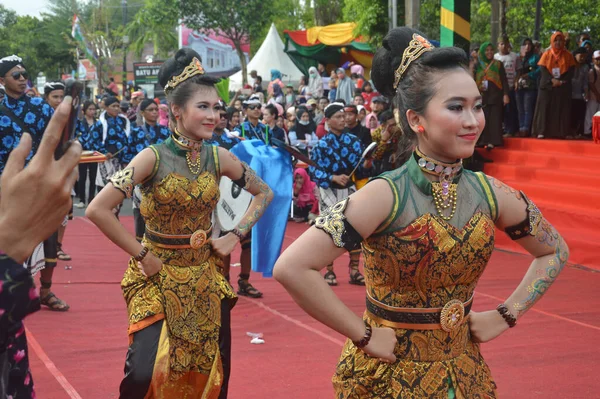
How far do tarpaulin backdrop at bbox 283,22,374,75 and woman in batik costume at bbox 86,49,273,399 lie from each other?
20.3 m

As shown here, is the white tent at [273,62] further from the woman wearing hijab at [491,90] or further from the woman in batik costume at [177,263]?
the woman in batik costume at [177,263]

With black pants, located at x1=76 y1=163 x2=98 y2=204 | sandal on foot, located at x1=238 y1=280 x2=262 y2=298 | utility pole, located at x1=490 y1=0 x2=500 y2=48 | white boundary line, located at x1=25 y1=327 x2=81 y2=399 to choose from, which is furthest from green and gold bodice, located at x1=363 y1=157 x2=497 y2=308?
utility pole, located at x1=490 y1=0 x2=500 y2=48

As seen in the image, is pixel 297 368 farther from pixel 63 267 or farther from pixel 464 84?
pixel 63 267

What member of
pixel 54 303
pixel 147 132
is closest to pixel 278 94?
pixel 147 132

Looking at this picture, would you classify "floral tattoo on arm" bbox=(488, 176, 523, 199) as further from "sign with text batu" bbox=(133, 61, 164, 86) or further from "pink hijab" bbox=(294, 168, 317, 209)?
"sign with text batu" bbox=(133, 61, 164, 86)

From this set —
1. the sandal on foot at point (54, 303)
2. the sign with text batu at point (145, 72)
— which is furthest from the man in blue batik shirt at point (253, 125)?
the sign with text batu at point (145, 72)

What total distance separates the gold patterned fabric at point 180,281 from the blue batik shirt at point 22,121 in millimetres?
2316

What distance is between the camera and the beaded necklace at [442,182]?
2.57m

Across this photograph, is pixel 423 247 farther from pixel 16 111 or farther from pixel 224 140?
pixel 224 140

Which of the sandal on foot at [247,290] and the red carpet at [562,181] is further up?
the red carpet at [562,181]

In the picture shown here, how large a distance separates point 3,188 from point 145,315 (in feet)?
8.56

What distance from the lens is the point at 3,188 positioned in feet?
5.17

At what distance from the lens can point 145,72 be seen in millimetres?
27875

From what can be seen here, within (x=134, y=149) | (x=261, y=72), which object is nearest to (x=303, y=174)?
(x=134, y=149)
